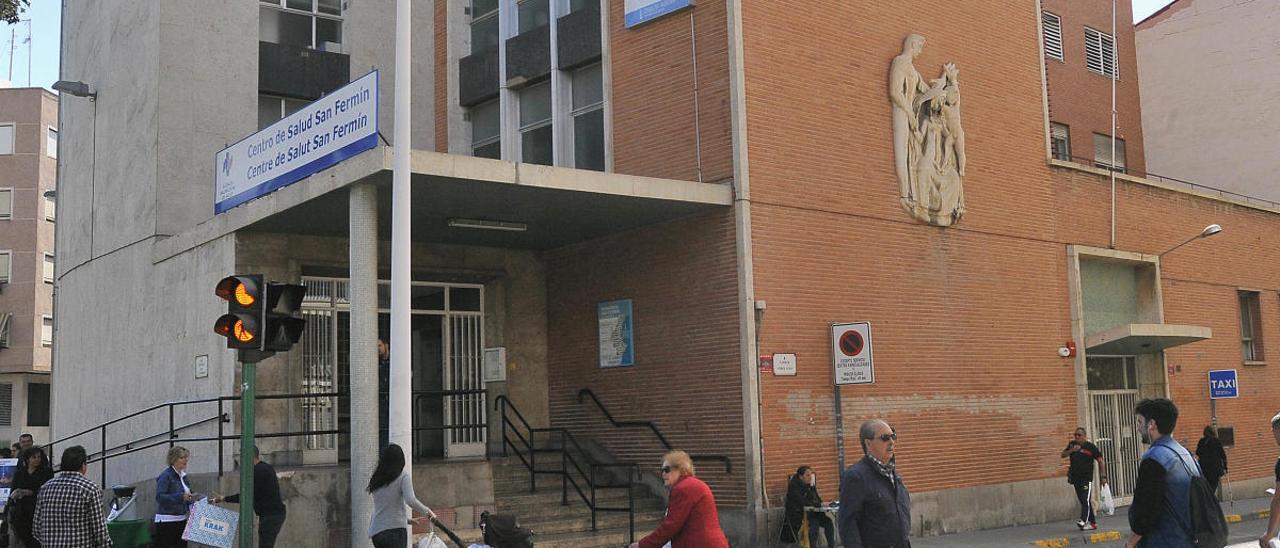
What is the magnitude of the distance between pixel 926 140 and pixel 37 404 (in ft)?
143

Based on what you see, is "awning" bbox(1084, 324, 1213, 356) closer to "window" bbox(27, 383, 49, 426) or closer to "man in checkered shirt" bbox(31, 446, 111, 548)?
"man in checkered shirt" bbox(31, 446, 111, 548)

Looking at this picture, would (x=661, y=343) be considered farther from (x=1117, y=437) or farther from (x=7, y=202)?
(x=7, y=202)

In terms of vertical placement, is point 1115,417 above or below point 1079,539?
above

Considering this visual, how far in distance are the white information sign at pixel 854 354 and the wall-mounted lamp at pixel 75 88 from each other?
15.8 metres

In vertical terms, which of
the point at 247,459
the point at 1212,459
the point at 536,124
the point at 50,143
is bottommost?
the point at 1212,459

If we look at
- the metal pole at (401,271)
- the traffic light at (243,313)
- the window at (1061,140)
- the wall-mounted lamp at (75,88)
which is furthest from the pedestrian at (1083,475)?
the wall-mounted lamp at (75,88)

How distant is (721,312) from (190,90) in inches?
411

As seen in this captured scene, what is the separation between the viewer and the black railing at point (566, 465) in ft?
56.1

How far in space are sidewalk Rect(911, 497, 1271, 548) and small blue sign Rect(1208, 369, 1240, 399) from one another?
9.05 ft

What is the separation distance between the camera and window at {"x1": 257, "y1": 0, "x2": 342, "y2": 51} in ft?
77.8

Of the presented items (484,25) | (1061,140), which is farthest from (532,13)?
(1061,140)

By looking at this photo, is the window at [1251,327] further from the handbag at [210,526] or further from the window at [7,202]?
the window at [7,202]

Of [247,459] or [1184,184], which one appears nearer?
[247,459]

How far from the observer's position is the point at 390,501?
11117 mm
